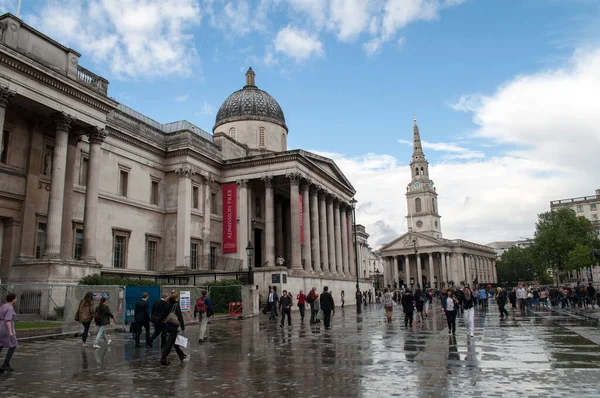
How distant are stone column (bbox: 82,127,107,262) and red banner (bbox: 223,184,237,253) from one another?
13.2 meters

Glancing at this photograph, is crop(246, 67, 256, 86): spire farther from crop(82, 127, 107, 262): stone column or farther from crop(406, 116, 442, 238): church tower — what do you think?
crop(406, 116, 442, 238): church tower

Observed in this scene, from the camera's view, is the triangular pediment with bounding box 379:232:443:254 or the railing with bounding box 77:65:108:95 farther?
the triangular pediment with bounding box 379:232:443:254

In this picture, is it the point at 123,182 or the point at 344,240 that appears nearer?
the point at 123,182

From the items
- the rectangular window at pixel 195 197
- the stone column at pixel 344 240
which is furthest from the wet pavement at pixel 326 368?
the stone column at pixel 344 240

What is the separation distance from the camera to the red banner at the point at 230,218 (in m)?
38.4

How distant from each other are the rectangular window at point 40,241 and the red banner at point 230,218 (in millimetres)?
15074

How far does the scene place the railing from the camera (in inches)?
1041

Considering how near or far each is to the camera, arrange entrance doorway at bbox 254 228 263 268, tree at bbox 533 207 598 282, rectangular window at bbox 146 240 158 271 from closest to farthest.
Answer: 1. rectangular window at bbox 146 240 158 271
2. entrance doorway at bbox 254 228 263 268
3. tree at bbox 533 207 598 282

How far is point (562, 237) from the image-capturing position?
78.1m

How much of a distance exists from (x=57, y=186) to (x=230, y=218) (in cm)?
1624

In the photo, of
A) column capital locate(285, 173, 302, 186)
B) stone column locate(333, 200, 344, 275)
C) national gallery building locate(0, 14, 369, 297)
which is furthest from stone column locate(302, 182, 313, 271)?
stone column locate(333, 200, 344, 275)

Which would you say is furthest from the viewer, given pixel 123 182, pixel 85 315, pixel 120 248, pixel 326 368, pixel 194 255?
pixel 194 255

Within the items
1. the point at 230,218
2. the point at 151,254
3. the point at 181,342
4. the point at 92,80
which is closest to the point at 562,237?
the point at 230,218

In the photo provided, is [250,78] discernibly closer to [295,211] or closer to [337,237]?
[295,211]
